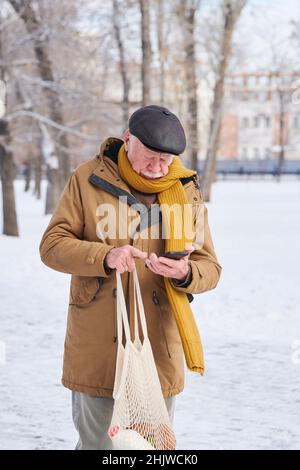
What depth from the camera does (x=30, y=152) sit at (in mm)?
41281

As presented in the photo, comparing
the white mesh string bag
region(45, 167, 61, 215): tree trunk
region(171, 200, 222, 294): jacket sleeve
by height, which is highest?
region(171, 200, 222, 294): jacket sleeve

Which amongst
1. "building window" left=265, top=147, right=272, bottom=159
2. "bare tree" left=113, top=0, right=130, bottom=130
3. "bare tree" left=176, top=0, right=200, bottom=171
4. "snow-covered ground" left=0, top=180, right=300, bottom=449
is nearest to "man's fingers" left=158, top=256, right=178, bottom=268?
"snow-covered ground" left=0, top=180, right=300, bottom=449

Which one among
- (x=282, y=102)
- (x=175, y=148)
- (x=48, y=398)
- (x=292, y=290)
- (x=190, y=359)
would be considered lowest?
(x=282, y=102)

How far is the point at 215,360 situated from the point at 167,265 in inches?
188

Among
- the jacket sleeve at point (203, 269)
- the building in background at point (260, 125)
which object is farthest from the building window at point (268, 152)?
the jacket sleeve at point (203, 269)

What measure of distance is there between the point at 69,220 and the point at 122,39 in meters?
24.6

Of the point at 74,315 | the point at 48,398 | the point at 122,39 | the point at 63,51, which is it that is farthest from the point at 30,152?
the point at 74,315

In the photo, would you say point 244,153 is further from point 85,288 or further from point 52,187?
point 85,288

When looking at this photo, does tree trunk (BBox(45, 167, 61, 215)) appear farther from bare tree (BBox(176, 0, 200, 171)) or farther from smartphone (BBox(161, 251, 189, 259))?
smartphone (BBox(161, 251, 189, 259))

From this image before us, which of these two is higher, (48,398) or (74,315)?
(74,315)

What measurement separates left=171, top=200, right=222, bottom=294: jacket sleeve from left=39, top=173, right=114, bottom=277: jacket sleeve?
0.99ft

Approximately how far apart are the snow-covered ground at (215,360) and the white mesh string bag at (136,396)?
2.05 m

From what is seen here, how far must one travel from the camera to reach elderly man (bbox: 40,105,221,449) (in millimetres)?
3383
